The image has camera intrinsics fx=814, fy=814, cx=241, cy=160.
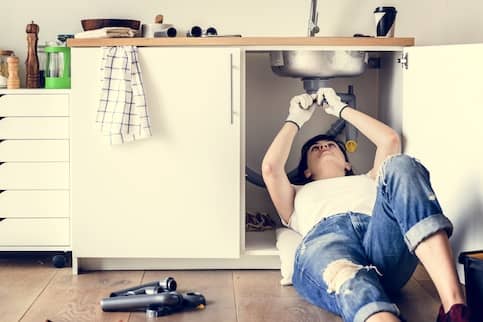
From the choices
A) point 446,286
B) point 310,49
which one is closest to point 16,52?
point 310,49

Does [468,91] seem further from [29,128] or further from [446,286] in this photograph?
[29,128]

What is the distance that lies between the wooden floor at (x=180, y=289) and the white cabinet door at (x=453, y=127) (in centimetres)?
32

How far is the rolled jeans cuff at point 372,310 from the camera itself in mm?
1975

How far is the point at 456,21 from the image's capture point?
3256 mm

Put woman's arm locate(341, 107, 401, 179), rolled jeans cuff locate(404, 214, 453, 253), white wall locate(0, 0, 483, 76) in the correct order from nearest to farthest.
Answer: rolled jeans cuff locate(404, 214, 453, 253) → woman's arm locate(341, 107, 401, 179) → white wall locate(0, 0, 483, 76)

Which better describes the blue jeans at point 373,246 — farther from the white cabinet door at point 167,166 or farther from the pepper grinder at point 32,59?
the pepper grinder at point 32,59

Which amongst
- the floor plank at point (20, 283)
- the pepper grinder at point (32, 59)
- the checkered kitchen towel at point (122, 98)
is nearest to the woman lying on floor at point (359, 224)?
the checkered kitchen towel at point (122, 98)

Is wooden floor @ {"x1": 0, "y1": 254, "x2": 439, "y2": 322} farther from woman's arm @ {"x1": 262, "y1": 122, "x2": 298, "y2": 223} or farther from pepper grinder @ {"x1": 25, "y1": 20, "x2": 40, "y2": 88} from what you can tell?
pepper grinder @ {"x1": 25, "y1": 20, "x2": 40, "y2": 88}

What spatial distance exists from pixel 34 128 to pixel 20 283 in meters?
0.56

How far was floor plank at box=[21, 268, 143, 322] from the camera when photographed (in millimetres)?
2362

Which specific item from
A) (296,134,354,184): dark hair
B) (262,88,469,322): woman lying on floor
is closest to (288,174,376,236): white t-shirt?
(262,88,469,322): woman lying on floor

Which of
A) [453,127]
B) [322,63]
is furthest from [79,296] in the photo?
[453,127]

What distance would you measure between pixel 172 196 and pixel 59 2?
3.28 ft

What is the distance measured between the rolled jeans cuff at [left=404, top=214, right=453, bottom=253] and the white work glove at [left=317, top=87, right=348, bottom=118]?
2.72 ft
